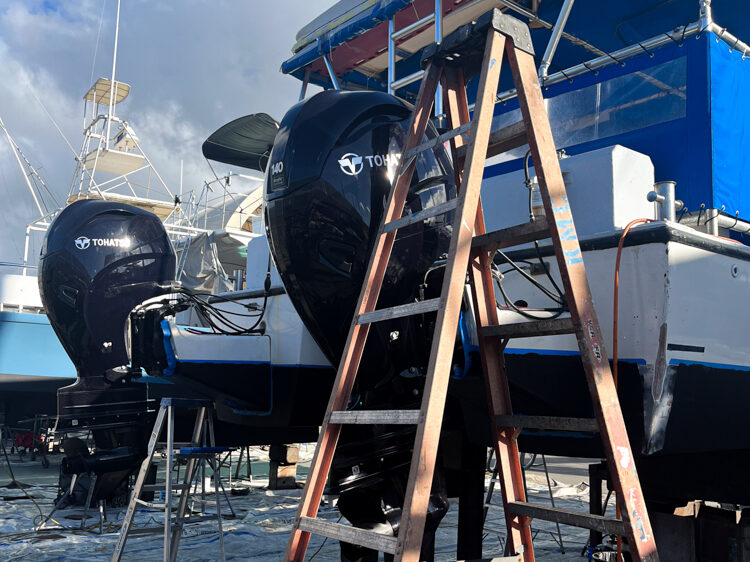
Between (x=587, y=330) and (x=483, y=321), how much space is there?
0.55 meters

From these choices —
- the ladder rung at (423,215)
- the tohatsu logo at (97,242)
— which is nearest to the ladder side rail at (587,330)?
the ladder rung at (423,215)

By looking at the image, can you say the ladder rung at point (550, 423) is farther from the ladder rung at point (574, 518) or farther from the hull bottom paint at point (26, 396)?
the hull bottom paint at point (26, 396)

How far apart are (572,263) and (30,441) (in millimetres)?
11576

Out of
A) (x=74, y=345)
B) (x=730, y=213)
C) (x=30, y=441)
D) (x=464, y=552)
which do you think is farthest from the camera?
(x=30, y=441)

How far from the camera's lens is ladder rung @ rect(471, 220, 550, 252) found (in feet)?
8.06

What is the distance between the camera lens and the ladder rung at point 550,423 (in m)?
2.36

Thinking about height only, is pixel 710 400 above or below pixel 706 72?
below

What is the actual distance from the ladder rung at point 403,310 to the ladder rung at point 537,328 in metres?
0.36

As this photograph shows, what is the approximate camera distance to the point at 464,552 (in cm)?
349

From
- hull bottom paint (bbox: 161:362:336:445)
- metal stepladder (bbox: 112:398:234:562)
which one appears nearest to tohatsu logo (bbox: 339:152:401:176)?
hull bottom paint (bbox: 161:362:336:445)

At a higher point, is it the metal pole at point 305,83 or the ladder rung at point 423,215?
Result: the metal pole at point 305,83

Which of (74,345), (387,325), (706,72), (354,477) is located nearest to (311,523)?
(354,477)

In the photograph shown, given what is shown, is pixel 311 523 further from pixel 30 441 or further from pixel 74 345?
pixel 30 441

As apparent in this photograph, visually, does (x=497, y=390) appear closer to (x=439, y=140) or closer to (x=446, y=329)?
(x=446, y=329)
